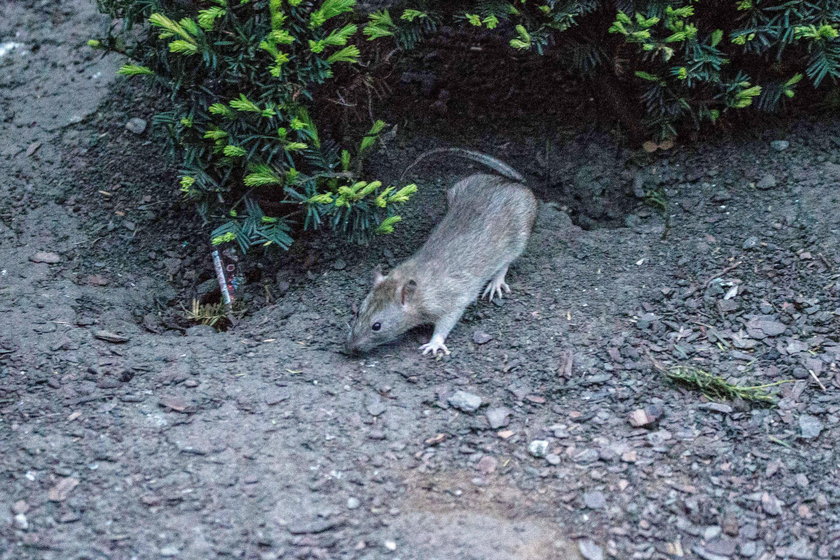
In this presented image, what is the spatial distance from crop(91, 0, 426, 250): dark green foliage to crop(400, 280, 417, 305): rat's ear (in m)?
0.35

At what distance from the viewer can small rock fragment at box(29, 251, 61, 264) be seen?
5.34m

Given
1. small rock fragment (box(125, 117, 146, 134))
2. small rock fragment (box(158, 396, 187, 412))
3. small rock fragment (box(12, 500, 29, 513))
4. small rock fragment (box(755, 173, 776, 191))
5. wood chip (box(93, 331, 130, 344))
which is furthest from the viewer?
small rock fragment (box(125, 117, 146, 134))

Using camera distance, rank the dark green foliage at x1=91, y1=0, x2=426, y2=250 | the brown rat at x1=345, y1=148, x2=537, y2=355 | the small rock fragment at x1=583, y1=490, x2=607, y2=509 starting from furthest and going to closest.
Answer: the brown rat at x1=345, y1=148, x2=537, y2=355 < the dark green foliage at x1=91, y1=0, x2=426, y2=250 < the small rock fragment at x1=583, y1=490, x2=607, y2=509

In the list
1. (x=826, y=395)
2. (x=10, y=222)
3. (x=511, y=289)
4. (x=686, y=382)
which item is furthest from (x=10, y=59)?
(x=826, y=395)

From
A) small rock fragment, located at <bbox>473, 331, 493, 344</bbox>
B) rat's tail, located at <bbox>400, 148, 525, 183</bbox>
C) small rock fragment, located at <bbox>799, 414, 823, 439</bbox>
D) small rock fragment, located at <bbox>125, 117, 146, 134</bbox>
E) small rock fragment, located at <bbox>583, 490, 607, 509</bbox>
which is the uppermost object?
small rock fragment, located at <bbox>125, 117, 146, 134</bbox>

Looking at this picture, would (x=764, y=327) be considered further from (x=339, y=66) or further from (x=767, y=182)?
(x=339, y=66)

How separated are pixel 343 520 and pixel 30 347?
2.05 meters

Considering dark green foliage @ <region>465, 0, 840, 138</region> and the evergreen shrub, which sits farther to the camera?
dark green foliage @ <region>465, 0, 840, 138</region>

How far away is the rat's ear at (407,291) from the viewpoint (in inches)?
198

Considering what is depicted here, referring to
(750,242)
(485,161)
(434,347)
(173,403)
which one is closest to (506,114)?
(485,161)

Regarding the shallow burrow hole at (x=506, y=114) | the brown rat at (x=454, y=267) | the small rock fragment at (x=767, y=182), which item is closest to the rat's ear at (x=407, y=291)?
the brown rat at (x=454, y=267)

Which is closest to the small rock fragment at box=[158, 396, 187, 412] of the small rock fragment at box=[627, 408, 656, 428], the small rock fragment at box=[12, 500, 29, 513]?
the small rock fragment at box=[12, 500, 29, 513]

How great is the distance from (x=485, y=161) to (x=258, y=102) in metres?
1.89

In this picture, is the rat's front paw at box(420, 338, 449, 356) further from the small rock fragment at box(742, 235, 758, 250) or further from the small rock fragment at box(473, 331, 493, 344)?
the small rock fragment at box(742, 235, 758, 250)
